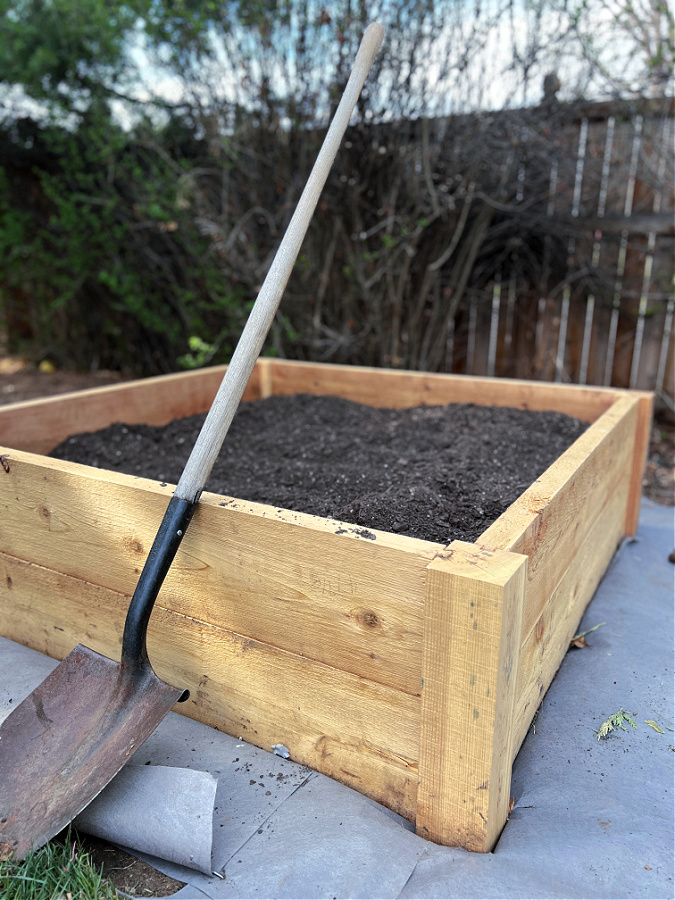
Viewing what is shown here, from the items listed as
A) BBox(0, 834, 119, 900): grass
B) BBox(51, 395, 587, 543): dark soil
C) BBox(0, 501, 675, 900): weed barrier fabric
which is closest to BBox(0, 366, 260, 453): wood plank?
BBox(51, 395, 587, 543): dark soil

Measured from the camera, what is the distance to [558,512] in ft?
4.78

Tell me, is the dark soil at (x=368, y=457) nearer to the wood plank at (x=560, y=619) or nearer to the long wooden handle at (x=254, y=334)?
the wood plank at (x=560, y=619)

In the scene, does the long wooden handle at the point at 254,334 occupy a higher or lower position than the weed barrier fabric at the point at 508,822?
higher

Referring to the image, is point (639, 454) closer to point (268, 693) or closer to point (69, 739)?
point (268, 693)

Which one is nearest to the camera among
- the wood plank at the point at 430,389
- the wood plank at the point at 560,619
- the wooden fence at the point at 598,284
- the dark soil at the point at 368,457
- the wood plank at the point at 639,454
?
the wood plank at the point at 560,619

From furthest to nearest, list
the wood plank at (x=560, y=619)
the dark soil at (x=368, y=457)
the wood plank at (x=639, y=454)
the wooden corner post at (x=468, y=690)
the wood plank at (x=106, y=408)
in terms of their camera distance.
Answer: the wood plank at (x=639, y=454) < the wood plank at (x=106, y=408) < the dark soil at (x=368, y=457) < the wood plank at (x=560, y=619) < the wooden corner post at (x=468, y=690)

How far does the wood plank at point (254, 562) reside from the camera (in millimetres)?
1172

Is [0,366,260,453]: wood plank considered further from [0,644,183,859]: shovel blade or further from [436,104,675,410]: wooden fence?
[436,104,675,410]: wooden fence

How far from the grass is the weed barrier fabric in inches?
4.3

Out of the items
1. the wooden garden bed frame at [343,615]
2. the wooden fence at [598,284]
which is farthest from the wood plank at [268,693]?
the wooden fence at [598,284]

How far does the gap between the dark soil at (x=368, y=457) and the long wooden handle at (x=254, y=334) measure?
Answer: 38 centimetres

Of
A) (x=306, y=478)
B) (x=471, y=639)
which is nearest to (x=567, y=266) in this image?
(x=306, y=478)

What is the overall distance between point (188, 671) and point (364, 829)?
0.53m

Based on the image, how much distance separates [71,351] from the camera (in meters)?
6.17
